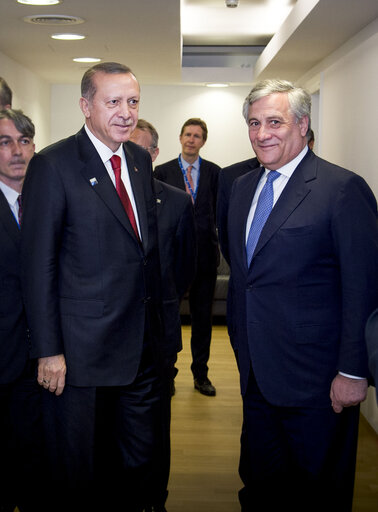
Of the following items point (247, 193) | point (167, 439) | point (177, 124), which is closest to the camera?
point (247, 193)

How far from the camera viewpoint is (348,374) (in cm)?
234

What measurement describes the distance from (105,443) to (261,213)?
3.46 ft

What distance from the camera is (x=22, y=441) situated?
2.81 metres

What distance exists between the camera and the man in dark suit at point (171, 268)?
9.46ft

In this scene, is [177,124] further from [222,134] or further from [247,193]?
[247,193]

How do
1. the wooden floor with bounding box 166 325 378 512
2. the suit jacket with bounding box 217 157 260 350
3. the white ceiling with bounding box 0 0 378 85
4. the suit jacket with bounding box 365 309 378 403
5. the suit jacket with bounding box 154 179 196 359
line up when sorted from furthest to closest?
the white ceiling with bounding box 0 0 378 85 → the wooden floor with bounding box 166 325 378 512 → the suit jacket with bounding box 154 179 196 359 → the suit jacket with bounding box 217 157 260 350 → the suit jacket with bounding box 365 309 378 403

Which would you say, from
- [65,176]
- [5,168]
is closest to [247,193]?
[65,176]

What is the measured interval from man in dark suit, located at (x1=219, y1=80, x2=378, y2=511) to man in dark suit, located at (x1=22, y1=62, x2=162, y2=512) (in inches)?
15.2

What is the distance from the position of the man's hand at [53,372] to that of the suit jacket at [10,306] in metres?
0.24

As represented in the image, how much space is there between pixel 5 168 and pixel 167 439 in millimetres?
1314

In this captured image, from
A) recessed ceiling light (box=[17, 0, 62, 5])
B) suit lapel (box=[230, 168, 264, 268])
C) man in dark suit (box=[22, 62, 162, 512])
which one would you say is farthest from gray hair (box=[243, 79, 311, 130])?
recessed ceiling light (box=[17, 0, 62, 5])

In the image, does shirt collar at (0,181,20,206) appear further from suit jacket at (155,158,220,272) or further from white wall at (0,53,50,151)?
white wall at (0,53,50,151)

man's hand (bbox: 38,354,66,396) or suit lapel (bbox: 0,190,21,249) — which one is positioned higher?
suit lapel (bbox: 0,190,21,249)

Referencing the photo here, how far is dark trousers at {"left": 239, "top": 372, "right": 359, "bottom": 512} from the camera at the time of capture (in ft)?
8.23
